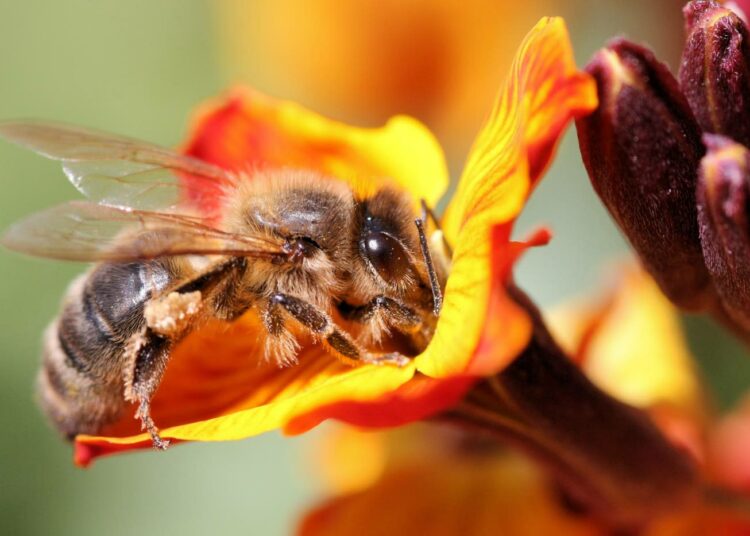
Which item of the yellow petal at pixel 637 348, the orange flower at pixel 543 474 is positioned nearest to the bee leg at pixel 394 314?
the orange flower at pixel 543 474

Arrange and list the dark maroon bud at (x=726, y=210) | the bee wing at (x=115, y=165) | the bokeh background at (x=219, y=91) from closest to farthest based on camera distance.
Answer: the dark maroon bud at (x=726, y=210) < the bee wing at (x=115, y=165) < the bokeh background at (x=219, y=91)

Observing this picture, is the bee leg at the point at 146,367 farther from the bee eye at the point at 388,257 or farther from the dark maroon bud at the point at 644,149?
the dark maroon bud at the point at 644,149

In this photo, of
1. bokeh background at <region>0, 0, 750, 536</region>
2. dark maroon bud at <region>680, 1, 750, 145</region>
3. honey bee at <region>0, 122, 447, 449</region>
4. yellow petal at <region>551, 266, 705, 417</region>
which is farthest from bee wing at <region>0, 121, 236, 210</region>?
bokeh background at <region>0, 0, 750, 536</region>

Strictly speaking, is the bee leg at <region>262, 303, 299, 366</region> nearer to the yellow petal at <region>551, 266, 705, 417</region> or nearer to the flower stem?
the flower stem

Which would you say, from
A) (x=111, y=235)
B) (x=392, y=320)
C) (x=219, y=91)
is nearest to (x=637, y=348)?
(x=392, y=320)

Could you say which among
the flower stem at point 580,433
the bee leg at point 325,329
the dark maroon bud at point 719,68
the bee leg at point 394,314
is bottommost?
the flower stem at point 580,433

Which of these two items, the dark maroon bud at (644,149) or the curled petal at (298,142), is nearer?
the dark maroon bud at (644,149)

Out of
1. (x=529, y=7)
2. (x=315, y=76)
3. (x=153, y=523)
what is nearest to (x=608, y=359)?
(x=153, y=523)
